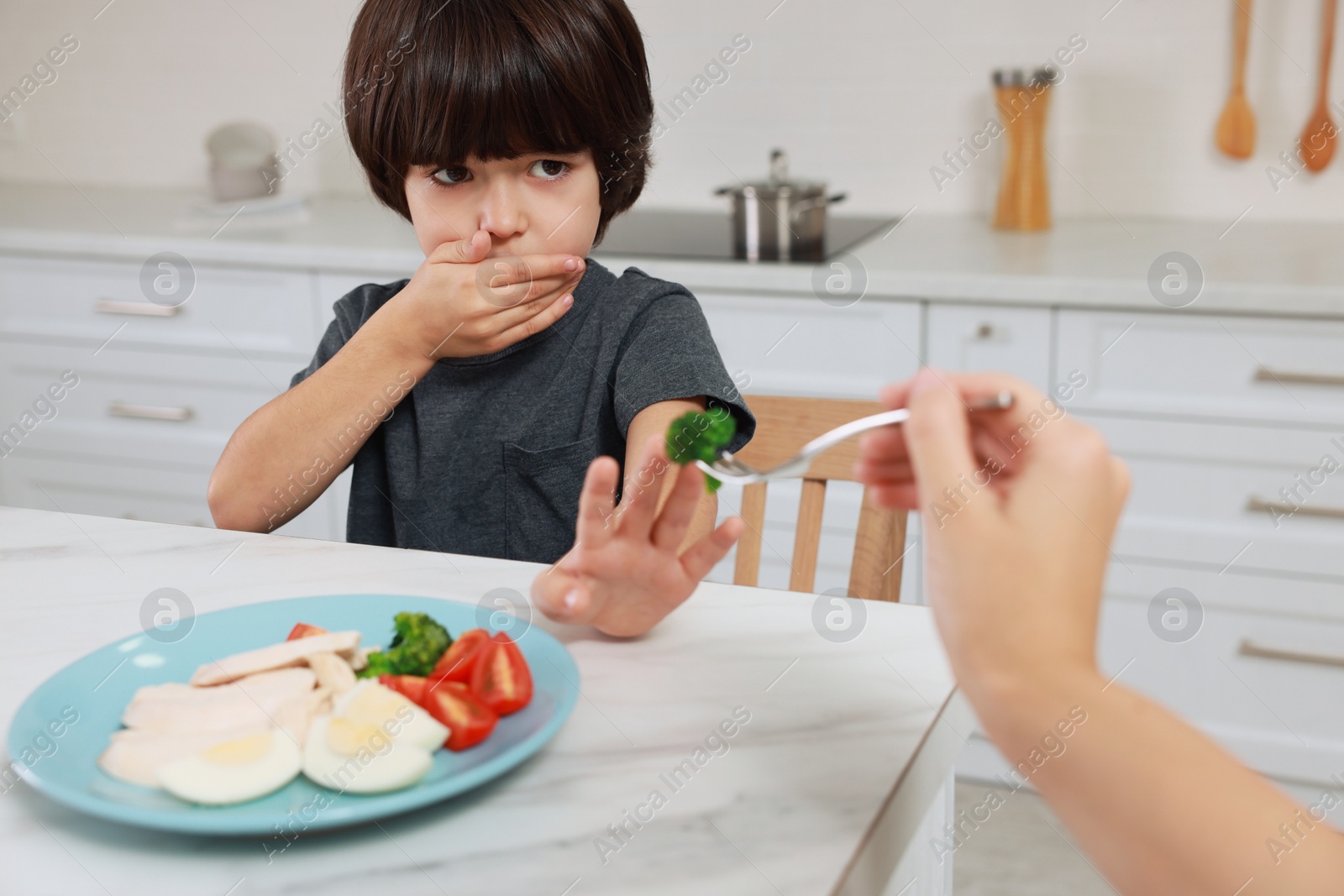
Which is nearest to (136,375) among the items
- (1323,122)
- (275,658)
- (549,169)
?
(549,169)

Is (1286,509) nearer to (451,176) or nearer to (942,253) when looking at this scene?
(942,253)

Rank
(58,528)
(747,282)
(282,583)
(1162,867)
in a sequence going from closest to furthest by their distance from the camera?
(1162,867)
(282,583)
(58,528)
(747,282)

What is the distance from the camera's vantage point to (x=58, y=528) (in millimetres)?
947

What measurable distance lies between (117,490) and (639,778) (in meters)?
2.12

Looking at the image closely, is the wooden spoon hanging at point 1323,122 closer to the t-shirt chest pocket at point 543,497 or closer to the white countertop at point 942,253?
the white countertop at point 942,253

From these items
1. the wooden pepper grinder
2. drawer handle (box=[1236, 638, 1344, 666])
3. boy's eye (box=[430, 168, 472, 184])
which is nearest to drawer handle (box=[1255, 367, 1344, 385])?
drawer handle (box=[1236, 638, 1344, 666])

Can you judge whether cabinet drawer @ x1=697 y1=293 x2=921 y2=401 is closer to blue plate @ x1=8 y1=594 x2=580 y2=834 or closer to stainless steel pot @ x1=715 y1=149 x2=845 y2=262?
stainless steel pot @ x1=715 y1=149 x2=845 y2=262

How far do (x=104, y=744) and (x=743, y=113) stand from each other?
1982mm

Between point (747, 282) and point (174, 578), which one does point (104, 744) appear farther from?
point (747, 282)

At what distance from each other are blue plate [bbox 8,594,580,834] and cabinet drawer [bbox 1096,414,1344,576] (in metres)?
1.22

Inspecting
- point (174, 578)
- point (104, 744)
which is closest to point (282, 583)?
point (174, 578)

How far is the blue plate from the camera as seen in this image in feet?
1.68

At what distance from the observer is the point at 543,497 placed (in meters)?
1.16

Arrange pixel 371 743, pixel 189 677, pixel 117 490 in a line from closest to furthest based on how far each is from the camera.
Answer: pixel 371 743
pixel 189 677
pixel 117 490
